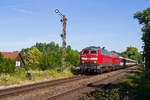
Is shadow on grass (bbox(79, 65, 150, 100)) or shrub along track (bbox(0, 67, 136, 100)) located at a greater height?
shadow on grass (bbox(79, 65, 150, 100))

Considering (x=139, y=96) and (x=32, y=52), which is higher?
(x=32, y=52)

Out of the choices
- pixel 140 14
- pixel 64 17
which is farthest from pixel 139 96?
pixel 140 14

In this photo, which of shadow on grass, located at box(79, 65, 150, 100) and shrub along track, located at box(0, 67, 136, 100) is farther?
shrub along track, located at box(0, 67, 136, 100)

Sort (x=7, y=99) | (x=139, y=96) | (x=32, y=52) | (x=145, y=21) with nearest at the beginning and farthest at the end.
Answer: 1. (x=139, y=96)
2. (x=7, y=99)
3. (x=145, y=21)
4. (x=32, y=52)

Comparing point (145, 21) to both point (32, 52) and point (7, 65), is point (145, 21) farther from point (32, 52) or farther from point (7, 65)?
point (32, 52)

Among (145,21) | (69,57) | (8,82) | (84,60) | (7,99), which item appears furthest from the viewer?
(69,57)

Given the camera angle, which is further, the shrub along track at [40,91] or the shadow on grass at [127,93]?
the shrub along track at [40,91]

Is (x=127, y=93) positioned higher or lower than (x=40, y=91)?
higher

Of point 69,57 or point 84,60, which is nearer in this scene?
point 84,60

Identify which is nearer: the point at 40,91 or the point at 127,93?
the point at 127,93

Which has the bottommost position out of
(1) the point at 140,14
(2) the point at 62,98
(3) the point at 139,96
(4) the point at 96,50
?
(2) the point at 62,98

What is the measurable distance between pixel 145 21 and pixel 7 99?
26.4 metres

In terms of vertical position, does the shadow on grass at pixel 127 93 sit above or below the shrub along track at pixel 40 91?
above

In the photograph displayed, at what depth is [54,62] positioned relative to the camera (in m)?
29.9
